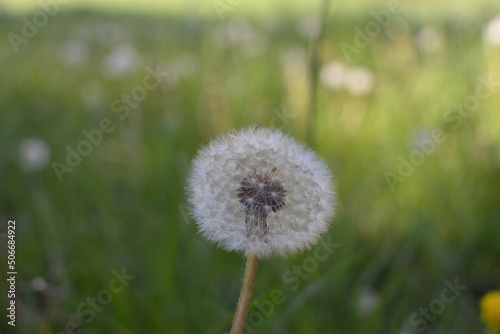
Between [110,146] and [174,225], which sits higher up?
[174,225]

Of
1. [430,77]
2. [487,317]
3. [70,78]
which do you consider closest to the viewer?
[487,317]

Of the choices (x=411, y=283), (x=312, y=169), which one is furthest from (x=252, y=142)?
(x=411, y=283)

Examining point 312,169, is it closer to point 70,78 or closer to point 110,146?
point 110,146

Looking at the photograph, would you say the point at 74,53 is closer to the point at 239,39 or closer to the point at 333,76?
the point at 239,39

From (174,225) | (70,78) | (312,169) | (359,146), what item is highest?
(312,169)

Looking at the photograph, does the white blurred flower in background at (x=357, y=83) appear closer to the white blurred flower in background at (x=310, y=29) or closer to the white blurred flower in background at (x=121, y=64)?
the white blurred flower in background at (x=310, y=29)

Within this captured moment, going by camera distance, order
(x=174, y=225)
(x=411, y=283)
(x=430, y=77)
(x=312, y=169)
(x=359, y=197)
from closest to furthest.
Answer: (x=312, y=169)
(x=174, y=225)
(x=411, y=283)
(x=359, y=197)
(x=430, y=77)

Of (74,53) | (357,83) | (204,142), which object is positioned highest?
(357,83)

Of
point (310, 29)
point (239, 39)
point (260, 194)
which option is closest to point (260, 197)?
point (260, 194)

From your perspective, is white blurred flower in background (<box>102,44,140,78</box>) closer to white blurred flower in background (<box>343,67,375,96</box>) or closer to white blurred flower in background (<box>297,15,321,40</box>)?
white blurred flower in background (<box>297,15,321,40</box>)
